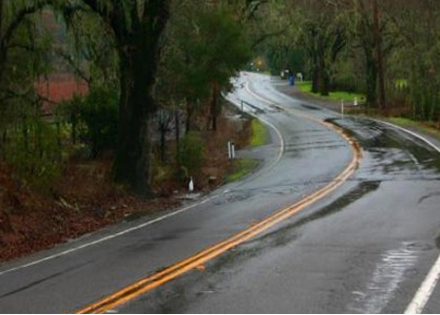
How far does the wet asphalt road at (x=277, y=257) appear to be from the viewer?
27.6 ft

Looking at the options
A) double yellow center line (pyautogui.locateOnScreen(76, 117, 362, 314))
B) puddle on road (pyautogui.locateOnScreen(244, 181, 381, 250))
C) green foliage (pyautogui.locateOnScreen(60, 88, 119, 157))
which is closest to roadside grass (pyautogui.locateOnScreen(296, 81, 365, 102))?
green foliage (pyautogui.locateOnScreen(60, 88, 119, 157))

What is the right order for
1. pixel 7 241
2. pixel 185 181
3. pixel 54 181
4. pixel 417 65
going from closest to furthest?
pixel 7 241, pixel 54 181, pixel 185 181, pixel 417 65

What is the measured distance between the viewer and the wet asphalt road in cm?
842

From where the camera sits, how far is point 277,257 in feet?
35.7

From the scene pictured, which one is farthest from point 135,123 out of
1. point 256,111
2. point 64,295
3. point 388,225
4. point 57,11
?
point 256,111

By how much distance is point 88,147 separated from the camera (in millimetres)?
26859

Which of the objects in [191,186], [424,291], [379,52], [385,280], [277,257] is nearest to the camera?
[424,291]

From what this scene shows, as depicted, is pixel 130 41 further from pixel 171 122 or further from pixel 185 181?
pixel 171 122

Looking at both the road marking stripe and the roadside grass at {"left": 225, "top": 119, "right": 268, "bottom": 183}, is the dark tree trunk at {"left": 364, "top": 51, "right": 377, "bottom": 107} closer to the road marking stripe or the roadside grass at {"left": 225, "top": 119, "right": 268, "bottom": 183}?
the roadside grass at {"left": 225, "top": 119, "right": 268, "bottom": 183}

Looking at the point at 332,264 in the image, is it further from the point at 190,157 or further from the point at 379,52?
the point at 379,52

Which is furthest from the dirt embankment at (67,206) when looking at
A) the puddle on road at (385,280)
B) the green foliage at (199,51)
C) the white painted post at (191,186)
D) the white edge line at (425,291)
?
the green foliage at (199,51)

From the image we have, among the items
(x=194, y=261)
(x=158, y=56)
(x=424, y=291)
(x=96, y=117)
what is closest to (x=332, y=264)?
(x=424, y=291)

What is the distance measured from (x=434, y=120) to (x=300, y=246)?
35.9 m

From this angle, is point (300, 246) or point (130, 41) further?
point (130, 41)
